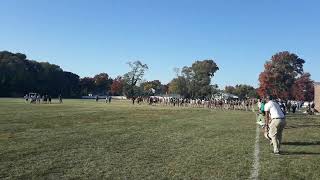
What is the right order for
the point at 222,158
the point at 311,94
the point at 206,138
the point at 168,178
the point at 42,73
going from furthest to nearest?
1. the point at 42,73
2. the point at 311,94
3. the point at 206,138
4. the point at 222,158
5. the point at 168,178

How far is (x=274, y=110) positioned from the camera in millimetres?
15844

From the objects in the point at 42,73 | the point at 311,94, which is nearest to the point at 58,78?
the point at 42,73

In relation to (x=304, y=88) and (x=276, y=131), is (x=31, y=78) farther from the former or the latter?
(x=276, y=131)

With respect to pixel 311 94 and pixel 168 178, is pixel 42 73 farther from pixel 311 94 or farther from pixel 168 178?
pixel 168 178

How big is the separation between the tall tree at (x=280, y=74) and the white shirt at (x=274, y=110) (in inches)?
3435

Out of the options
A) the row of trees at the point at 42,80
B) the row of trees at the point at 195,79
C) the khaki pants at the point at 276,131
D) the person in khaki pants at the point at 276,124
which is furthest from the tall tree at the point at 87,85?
the khaki pants at the point at 276,131

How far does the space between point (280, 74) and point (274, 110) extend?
91921 millimetres

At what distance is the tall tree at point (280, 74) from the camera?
4075 inches

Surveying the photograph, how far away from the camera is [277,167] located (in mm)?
12250

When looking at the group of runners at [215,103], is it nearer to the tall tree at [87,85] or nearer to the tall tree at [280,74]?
the tall tree at [280,74]

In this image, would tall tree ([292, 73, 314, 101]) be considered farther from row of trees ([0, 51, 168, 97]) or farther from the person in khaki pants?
the person in khaki pants

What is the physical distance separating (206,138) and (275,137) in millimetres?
4950

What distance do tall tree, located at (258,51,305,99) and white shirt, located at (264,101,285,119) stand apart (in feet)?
286

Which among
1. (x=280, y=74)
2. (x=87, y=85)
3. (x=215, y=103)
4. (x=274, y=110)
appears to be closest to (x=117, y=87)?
(x=87, y=85)
